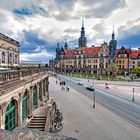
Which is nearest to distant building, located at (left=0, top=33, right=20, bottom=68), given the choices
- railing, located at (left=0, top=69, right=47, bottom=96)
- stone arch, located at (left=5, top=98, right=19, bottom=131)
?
railing, located at (left=0, top=69, right=47, bottom=96)

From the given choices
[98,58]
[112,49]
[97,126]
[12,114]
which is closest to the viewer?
[12,114]

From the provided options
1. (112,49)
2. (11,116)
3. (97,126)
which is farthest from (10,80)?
(112,49)

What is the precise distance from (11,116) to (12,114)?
255mm

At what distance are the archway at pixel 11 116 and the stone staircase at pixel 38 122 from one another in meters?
4.09

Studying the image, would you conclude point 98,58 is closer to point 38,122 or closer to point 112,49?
point 112,49

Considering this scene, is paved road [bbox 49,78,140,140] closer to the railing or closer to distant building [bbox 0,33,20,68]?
the railing

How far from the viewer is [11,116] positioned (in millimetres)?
11938

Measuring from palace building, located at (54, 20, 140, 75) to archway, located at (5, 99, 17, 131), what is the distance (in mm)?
93677

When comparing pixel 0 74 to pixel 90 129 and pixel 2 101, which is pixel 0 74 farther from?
pixel 90 129

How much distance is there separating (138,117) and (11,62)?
28614 millimetres

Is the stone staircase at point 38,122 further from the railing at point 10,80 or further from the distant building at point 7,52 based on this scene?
the distant building at point 7,52

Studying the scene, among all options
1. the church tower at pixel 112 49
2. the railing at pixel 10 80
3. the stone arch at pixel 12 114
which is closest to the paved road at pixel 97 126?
the stone arch at pixel 12 114

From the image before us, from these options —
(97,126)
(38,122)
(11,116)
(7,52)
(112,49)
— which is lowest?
(97,126)

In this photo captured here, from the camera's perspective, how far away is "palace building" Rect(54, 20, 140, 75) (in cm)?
10088
